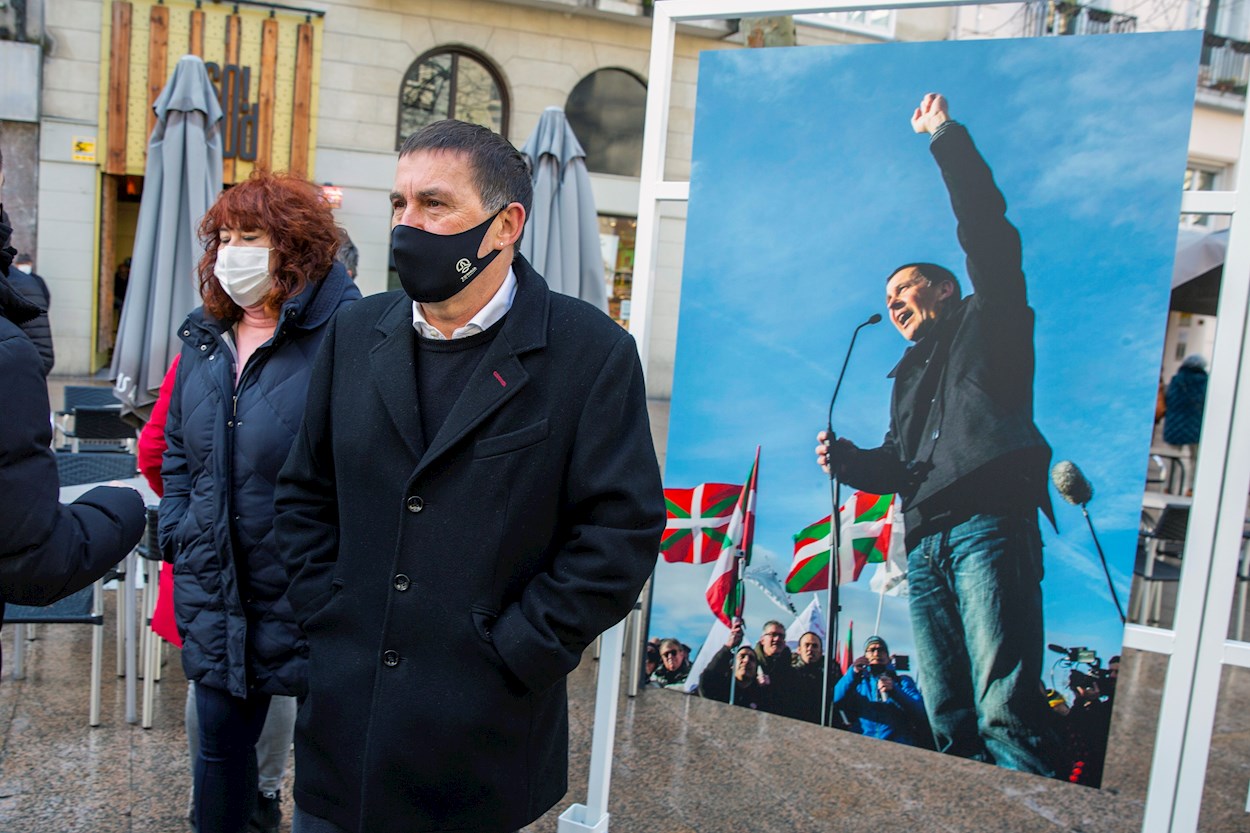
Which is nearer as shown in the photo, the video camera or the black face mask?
the black face mask

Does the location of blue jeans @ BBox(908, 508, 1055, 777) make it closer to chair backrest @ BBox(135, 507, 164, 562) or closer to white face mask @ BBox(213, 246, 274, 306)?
white face mask @ BBox(213, 246, 274, 306)

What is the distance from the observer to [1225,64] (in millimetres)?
21312

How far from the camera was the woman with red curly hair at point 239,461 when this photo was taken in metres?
2.68

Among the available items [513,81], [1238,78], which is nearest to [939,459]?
[513,81]

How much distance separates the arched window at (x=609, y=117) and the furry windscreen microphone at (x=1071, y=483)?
14846 millimetres

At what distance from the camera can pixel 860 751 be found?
4.39 m

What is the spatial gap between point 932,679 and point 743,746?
5.95 feet

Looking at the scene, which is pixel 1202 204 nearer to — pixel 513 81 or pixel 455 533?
pixel 455 533

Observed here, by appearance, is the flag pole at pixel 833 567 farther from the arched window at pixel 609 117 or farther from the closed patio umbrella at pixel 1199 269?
the arched window at pixel 609 117

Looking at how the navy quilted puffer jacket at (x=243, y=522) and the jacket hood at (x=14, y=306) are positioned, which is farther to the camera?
the navy quilted puffer jacket at (x=243, y=522)

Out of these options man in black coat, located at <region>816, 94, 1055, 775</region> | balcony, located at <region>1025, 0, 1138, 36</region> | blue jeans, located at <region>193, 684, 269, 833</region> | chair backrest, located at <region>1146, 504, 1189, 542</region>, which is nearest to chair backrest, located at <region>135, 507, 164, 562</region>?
blue jeans, located at <region>193, 684, 269, 833</region>

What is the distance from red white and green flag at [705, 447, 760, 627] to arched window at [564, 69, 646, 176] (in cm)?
1445

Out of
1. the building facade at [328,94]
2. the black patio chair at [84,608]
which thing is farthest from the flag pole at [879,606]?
the building facade at [328,94]

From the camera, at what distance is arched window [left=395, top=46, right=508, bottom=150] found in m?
16.0
